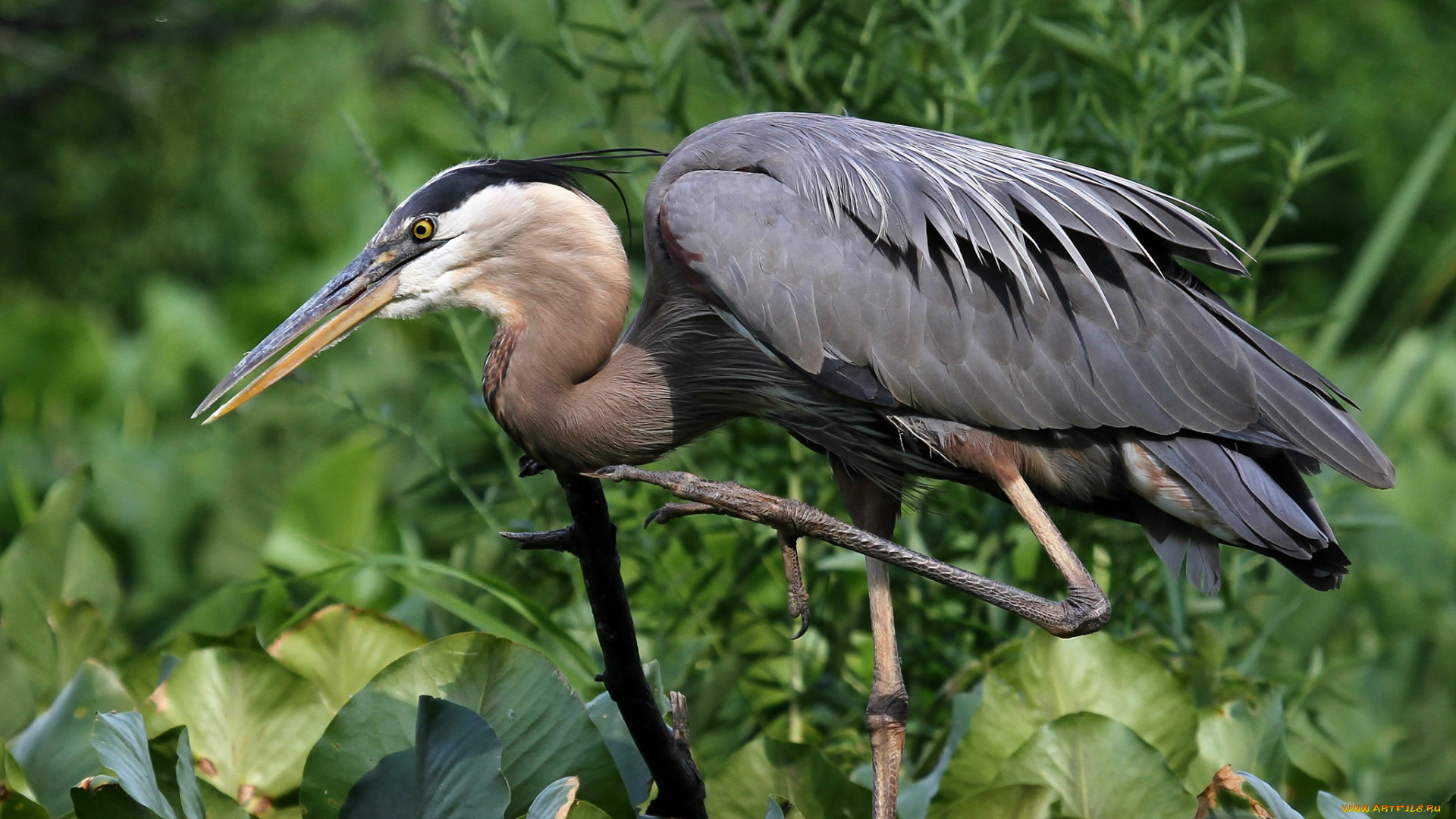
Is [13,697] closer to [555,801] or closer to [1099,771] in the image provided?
[555,801]

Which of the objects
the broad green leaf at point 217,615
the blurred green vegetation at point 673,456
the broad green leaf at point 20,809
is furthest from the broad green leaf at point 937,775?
the broad green leaf at point 217,615

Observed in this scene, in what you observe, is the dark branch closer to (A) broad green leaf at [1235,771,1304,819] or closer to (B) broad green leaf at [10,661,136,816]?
(A) broad green leaf at [1235,771,1304,819]

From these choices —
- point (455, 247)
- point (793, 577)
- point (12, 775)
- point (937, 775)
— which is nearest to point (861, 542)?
point (793, 577)

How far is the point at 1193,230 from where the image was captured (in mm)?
2594

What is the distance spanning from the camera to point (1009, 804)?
2391 mm

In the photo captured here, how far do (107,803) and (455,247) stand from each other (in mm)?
1041

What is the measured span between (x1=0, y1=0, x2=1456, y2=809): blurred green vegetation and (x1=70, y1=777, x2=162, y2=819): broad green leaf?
0.76 meters

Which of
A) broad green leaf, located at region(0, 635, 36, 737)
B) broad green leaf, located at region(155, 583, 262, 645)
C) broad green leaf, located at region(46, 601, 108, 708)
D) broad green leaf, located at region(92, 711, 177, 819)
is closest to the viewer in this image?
broad green leaf, located at region(92, 711, 177, 819)

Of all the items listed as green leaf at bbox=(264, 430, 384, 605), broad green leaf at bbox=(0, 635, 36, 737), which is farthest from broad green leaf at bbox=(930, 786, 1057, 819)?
green leaf at bbox=(264, 430, 384, 605)

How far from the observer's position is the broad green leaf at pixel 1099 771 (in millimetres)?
2527

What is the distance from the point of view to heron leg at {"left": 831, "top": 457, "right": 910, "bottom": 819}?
8.84 ft

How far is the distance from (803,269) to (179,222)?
5505mm

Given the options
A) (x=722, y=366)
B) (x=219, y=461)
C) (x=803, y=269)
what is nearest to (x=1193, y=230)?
(x=803, y=269)

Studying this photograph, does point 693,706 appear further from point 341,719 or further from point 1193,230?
point 1193,230
